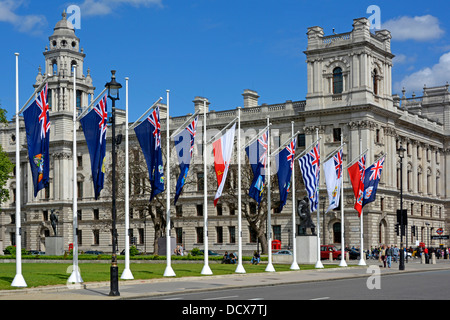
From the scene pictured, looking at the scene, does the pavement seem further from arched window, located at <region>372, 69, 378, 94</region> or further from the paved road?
arched window, located at <region>372, 69, 378, 94</region>

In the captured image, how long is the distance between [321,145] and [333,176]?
42763 mm

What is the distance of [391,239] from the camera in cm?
9488

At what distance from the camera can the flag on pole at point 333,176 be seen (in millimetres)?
51844

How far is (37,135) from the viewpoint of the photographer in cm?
A: 3319

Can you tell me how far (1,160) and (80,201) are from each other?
36551 millimetres

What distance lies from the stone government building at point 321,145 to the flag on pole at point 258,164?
31136 millimetres

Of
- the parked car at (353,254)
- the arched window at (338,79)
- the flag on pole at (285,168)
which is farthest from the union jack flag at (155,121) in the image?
the arched window at (338,79)

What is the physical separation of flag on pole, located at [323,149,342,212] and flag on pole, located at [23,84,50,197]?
23.5 m

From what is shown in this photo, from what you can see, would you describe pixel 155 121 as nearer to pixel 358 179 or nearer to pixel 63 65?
pixel 358 179

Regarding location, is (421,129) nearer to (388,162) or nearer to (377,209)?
(388,162)

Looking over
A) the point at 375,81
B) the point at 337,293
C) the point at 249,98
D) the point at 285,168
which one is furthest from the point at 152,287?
the point at 249,98

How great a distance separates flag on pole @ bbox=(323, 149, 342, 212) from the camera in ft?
170

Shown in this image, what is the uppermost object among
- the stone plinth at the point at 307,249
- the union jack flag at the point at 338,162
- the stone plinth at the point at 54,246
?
the union jack flag at the point at 338,162

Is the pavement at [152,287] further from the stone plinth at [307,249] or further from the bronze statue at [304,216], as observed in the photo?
the bronze statue at [304,216]
